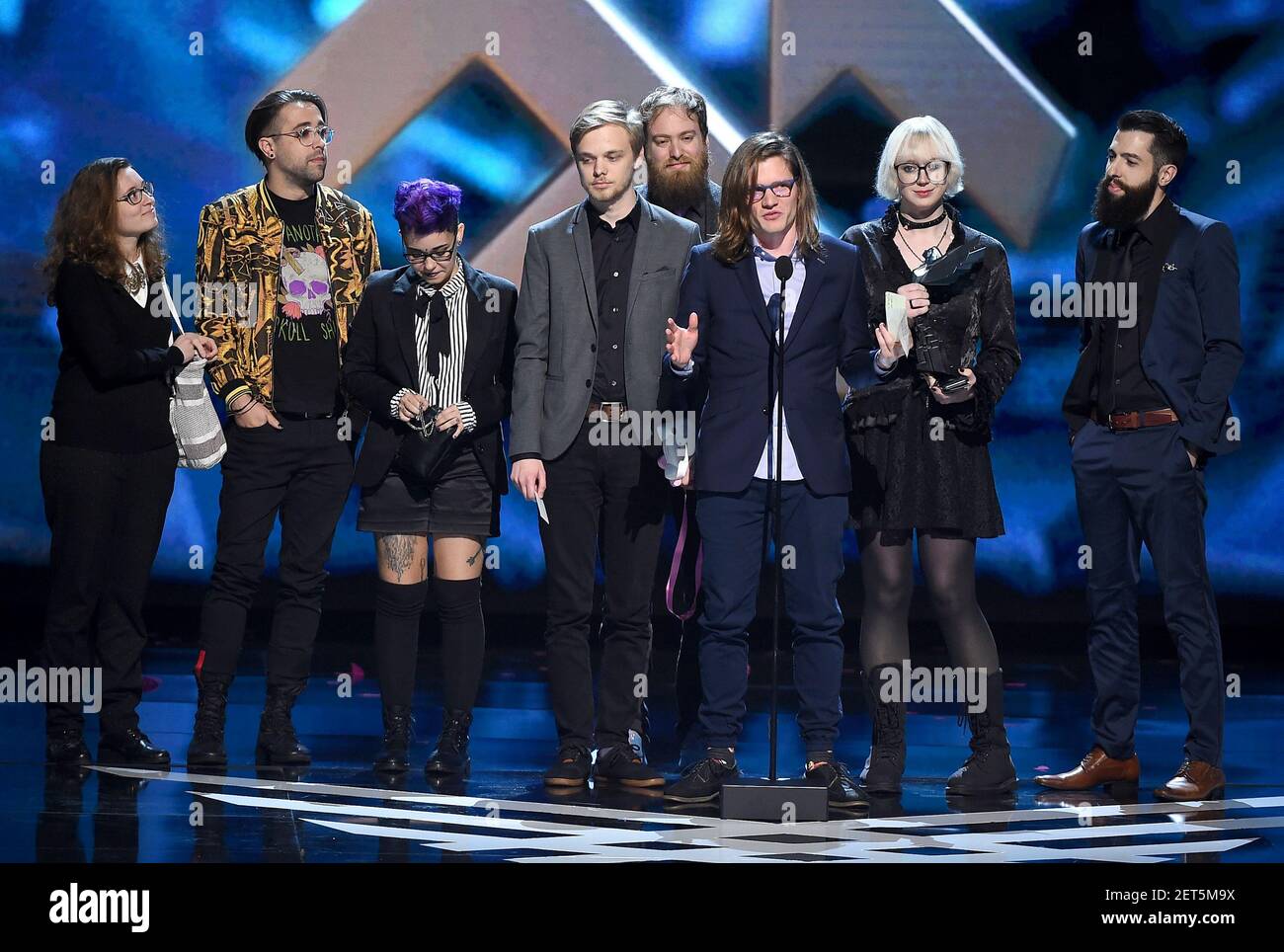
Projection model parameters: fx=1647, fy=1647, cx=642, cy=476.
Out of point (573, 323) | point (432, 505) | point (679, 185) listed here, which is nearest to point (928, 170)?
point (679, 185)

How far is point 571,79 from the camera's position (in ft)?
23.1

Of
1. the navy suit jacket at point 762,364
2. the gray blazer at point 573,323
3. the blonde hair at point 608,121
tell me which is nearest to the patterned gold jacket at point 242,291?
the gray blazer at point 573,323

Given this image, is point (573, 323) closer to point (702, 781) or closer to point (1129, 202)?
point (702, 781)

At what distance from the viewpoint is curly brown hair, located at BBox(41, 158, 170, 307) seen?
501 cm

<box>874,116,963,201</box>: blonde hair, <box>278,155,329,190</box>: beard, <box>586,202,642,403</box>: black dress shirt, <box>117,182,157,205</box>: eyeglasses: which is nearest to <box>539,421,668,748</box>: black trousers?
<box>586,202,642,403</box>: black dress shirt

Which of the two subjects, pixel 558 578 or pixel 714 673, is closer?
pixel 714 673

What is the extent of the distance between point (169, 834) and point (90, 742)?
135 centimetres

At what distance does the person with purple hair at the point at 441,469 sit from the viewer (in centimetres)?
481

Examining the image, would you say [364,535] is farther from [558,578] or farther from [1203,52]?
[1203,52]

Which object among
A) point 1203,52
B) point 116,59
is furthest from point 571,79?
point 1203,52

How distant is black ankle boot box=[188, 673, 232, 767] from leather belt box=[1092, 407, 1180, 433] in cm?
271

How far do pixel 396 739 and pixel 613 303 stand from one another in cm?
143

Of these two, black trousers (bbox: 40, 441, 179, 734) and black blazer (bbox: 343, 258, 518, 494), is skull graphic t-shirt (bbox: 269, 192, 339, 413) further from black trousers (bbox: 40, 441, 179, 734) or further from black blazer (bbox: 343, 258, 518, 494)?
black trousers (bbox: 40, 441, 179, 734)
